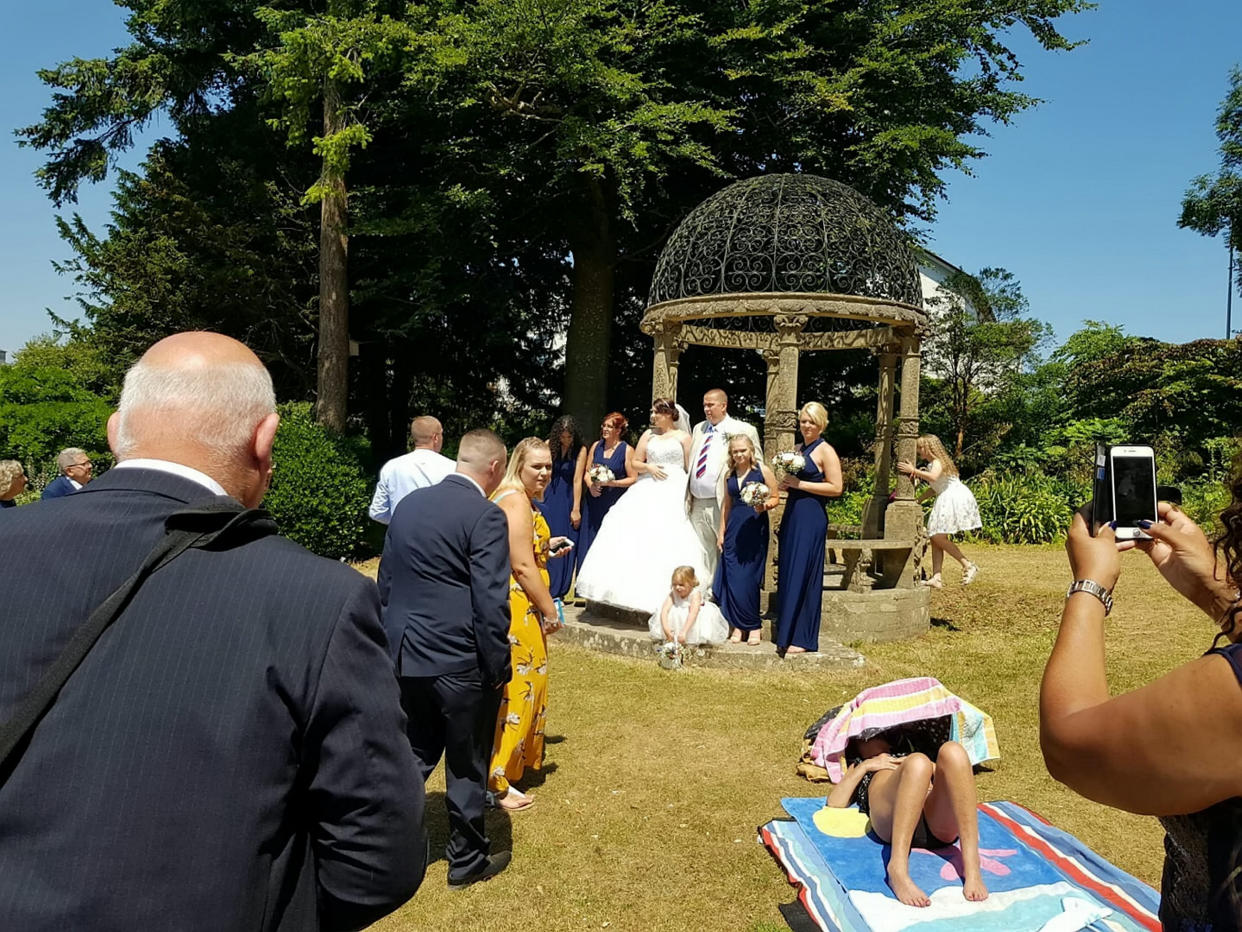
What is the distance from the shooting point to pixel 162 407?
5.14 ft

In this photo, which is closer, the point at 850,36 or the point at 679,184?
the point at 850,36

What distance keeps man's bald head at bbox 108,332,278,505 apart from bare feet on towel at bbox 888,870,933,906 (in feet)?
10.5

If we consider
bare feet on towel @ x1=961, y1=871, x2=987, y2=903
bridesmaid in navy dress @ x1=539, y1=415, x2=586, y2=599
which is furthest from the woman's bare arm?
bridesmaid in navy dress @ x1=539, y1=415, x2=586, y2=599

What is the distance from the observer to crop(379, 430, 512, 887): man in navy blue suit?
12.5 feet

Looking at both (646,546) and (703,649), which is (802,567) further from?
(646,546)

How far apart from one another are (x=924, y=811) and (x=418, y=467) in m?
4.49

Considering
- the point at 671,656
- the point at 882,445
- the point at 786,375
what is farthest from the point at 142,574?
the point at 882,445

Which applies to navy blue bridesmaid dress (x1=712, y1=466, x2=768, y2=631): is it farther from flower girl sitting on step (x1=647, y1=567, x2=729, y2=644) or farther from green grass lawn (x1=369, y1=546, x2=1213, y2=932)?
green grass lawn (x1=369, y1=546, x2=1213, y2=932)

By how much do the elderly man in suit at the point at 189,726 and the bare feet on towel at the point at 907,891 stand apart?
2741mm

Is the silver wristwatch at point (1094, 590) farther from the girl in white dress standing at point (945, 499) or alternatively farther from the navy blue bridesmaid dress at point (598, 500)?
the girl in white dress standing at point (945, 499)

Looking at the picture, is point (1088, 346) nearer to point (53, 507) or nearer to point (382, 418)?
point (382, 418)

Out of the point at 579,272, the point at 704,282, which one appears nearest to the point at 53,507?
the point at 704,282

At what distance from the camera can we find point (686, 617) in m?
7.65

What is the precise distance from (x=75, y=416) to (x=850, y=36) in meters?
15.7
